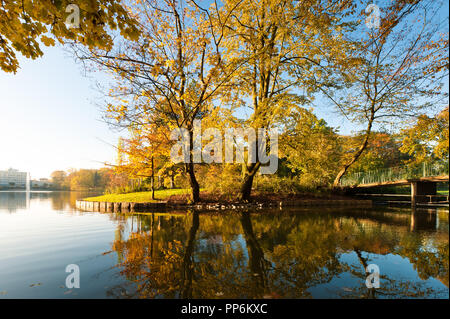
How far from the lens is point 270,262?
3.33 m

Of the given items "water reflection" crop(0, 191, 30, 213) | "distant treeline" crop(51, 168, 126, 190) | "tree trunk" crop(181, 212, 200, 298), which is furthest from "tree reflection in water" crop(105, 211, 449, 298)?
"distant treeline" crop(51, 168, 126, 190)

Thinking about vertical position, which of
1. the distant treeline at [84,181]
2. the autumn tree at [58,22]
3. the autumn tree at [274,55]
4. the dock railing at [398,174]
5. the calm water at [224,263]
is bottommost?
the distant treeline at [84,181]

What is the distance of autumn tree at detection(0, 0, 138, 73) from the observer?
9.55 ft

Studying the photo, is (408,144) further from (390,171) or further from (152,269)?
(152,269)

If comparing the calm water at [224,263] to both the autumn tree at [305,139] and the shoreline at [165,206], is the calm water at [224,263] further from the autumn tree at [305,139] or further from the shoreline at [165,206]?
the autumn tree at [305,139]

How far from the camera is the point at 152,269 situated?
306cm

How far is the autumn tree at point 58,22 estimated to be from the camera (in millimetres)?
2912

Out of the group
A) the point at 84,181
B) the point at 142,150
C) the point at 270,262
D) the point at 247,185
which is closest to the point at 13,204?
the point at 142,150

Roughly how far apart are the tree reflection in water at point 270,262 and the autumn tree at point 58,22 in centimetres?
373

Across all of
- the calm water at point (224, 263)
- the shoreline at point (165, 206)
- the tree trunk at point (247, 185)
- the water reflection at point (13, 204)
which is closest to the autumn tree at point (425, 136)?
the shoreline at point (165, 206)

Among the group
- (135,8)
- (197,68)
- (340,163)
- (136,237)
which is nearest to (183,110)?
(197,68)

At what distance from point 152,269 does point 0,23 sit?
4.65m

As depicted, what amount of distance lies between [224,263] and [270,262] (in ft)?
2.44

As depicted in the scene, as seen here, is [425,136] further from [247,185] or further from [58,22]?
[58,22]
